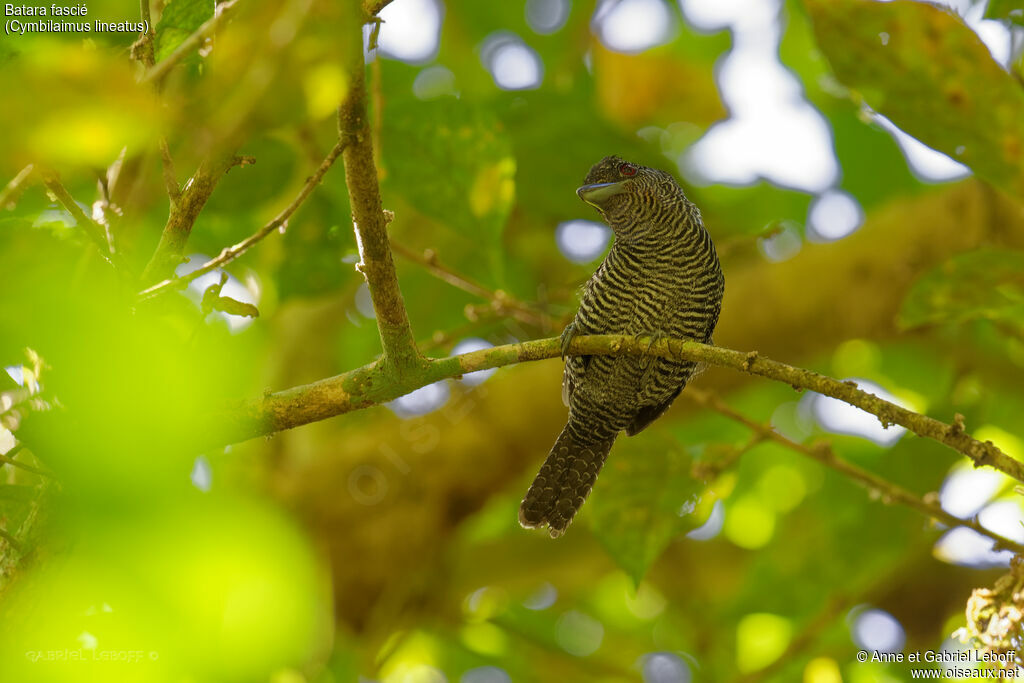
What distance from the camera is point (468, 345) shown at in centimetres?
404

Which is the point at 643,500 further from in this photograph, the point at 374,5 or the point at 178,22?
the point at 178,22

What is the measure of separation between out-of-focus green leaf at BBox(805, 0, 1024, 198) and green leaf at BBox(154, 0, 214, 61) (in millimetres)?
1416

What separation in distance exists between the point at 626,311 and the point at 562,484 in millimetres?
601

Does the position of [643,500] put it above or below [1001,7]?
below

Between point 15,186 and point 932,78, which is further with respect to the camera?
point 932,78

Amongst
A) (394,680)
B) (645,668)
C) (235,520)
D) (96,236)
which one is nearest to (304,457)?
(394,680)

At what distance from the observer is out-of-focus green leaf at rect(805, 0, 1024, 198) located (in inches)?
83.1

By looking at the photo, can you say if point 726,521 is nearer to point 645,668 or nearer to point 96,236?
point 645,668

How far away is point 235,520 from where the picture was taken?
96cm

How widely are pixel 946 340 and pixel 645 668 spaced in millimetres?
2130

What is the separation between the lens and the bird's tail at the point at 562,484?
2.94 metres

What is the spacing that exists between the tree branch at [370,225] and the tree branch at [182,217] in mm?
299

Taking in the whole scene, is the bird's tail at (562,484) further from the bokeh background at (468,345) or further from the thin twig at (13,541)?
the thin twig at (13,541)

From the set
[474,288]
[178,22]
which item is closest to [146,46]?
[178,22]
